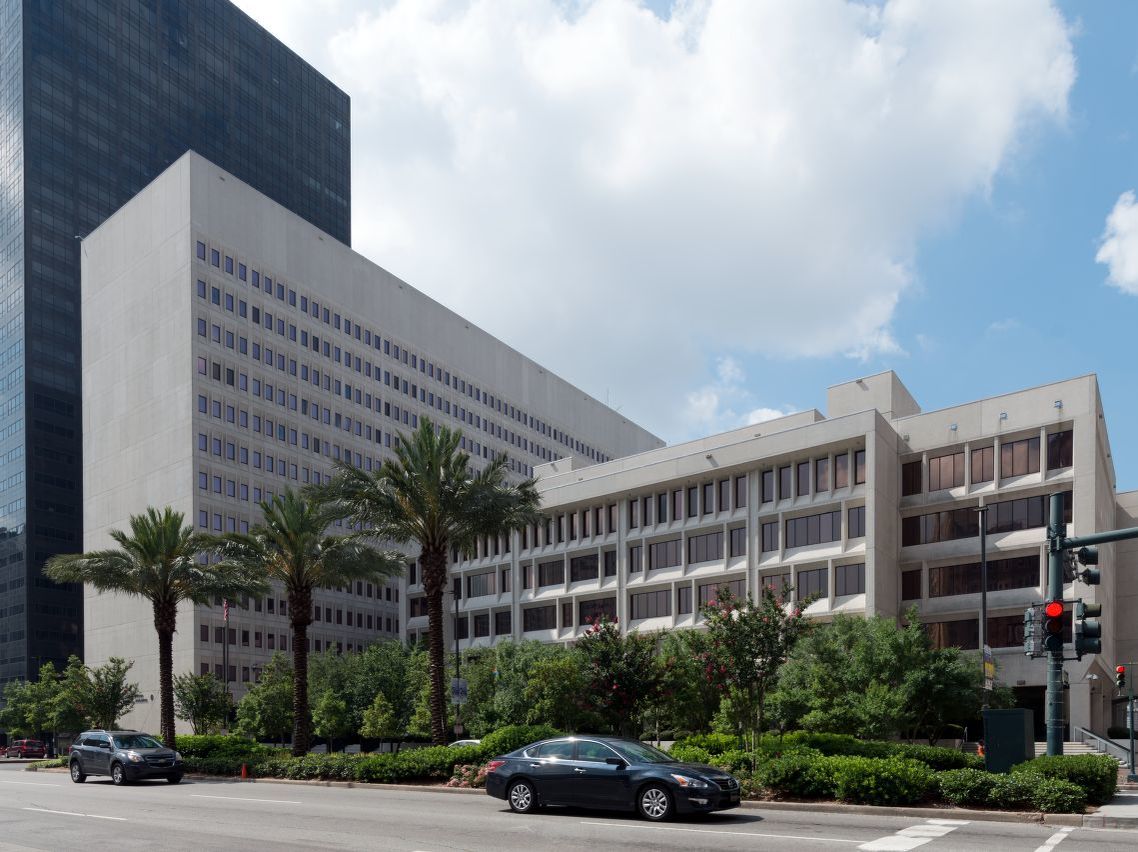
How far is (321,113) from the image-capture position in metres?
162

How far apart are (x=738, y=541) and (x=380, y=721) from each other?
23299mm

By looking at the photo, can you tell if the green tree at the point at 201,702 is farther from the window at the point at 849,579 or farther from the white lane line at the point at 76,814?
the white lane line at the point at 76,814

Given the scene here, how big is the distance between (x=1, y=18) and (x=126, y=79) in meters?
14.4

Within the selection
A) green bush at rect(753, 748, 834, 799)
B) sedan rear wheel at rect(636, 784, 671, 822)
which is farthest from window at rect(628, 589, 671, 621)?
sedan rear wheel at rect(636, 784, 671, 822)

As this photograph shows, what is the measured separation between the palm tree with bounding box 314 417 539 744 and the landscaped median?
22.4 feet

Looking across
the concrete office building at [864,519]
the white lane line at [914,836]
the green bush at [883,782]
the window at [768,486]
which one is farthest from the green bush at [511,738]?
the window at [768,486]

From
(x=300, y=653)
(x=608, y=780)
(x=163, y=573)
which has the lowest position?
(x=300, y=653)

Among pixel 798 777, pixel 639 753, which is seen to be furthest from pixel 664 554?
pixel 639 753

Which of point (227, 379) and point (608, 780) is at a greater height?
point (227, 379)

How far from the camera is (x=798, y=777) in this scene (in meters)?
21.6

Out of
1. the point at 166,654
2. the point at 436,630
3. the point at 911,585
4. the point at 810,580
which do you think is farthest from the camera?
the point at 810,580

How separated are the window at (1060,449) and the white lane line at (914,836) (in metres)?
41.3

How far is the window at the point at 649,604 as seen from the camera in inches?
2655

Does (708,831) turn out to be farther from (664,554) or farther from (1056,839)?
(664,554)
